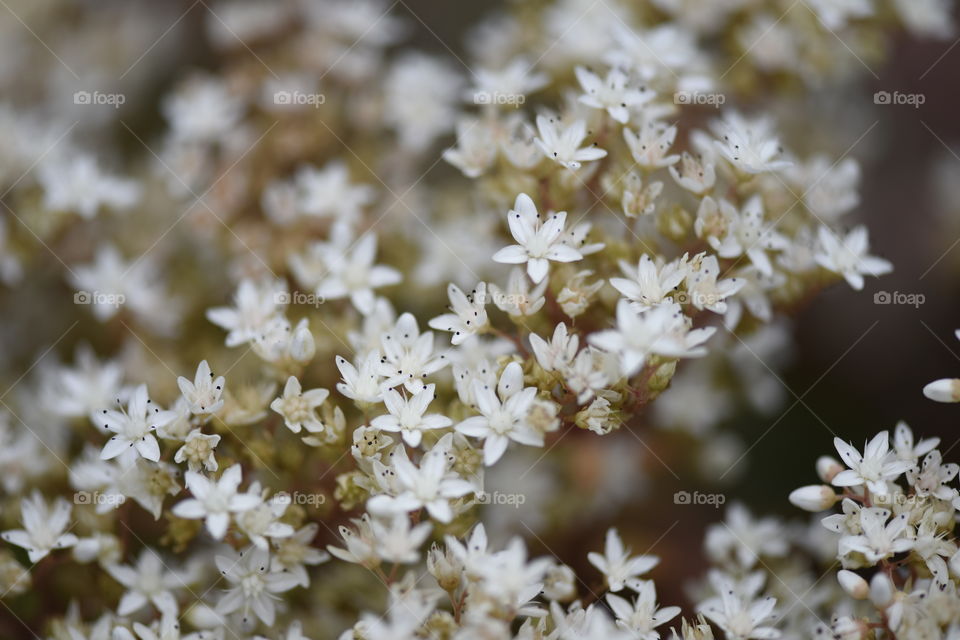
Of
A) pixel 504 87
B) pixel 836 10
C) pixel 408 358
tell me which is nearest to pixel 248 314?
pixel 408 358

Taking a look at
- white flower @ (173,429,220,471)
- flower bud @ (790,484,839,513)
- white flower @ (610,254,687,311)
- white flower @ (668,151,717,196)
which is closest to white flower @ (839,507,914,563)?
flower bud @ (790,484,839,513)

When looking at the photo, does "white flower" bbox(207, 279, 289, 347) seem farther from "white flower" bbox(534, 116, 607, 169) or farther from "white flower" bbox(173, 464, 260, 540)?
Result: "white flower" bbox(534, 116, 607, 169)

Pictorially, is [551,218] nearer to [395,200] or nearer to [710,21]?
[395,200]

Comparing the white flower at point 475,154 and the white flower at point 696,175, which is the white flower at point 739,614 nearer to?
the white flower at point 696,175

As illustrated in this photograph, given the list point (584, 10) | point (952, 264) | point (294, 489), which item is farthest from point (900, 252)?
point (294, 489)

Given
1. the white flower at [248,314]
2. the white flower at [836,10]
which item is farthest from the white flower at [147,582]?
the white flower at [836,10]

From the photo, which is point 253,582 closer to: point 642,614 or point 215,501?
point 215,501

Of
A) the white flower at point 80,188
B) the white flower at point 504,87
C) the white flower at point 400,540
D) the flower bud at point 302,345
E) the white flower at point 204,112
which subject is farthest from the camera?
the white flower at point 204,112
